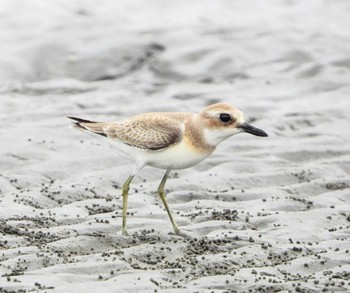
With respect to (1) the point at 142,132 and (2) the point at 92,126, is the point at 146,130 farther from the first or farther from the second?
(2) the point at 92,126

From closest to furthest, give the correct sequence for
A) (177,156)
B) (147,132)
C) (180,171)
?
(177,156) < (147,132) < (180,171)

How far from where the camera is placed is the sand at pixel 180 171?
7.61 m

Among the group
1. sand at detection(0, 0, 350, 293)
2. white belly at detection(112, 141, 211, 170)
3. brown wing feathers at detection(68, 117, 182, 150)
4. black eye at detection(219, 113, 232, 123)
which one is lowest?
sand at detection(0, 0, 350, 293)

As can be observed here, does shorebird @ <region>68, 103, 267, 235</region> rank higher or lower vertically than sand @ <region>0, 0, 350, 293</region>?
higher

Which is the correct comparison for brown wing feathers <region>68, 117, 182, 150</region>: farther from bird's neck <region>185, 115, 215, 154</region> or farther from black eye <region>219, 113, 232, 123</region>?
black eye <region>219, 113, 232, 123</region>

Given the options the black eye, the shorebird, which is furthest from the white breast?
the black eye

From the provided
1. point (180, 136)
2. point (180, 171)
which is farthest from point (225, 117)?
point (180, 171)

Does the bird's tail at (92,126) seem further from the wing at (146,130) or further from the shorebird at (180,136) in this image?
the shorebird at (180,136)

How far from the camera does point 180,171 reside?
10758 mm

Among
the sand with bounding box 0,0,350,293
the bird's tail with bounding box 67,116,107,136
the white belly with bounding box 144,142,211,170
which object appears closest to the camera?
the sand with bounding box 0,0,350,293

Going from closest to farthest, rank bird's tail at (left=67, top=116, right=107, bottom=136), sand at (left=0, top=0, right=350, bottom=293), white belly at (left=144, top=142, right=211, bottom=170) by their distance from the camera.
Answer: sand at (left=0, top=0, right=350, bottom=293), white belly at (left=144, top=142, right=211, bottom=170), bird's tail at (left=67, top=116, right=107, bottom=136)

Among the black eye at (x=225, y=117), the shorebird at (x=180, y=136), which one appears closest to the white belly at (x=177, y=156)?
the shorebird at (x=180, y=136)

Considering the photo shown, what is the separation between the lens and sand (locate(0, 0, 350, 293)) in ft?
25.0

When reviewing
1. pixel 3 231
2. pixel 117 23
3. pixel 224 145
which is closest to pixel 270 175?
pixel 224 145
